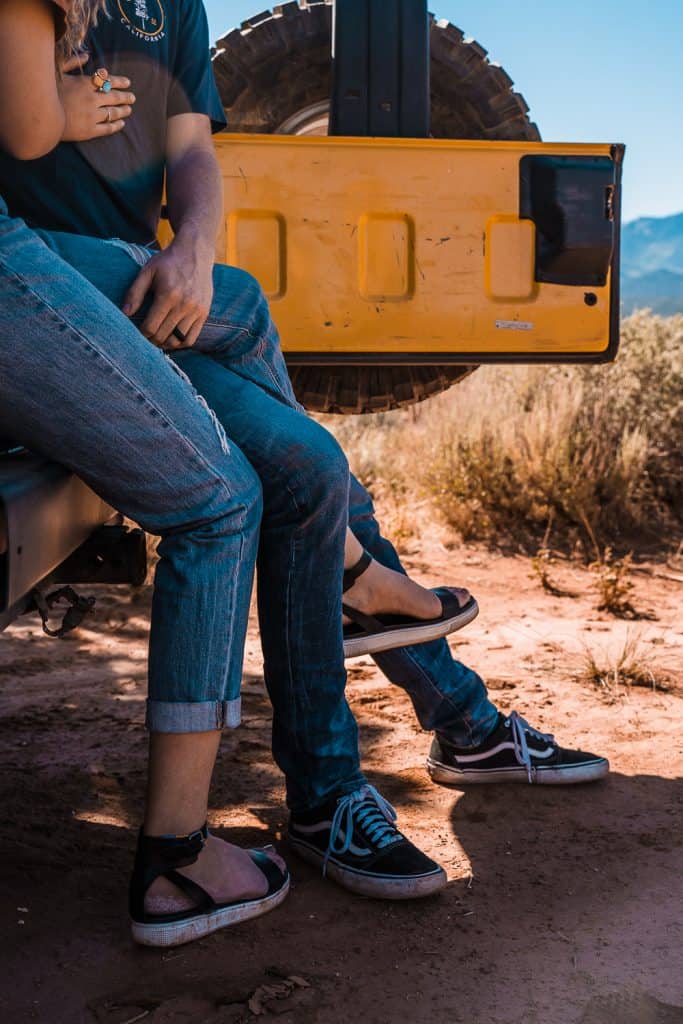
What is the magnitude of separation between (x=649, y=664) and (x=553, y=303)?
1194 mm

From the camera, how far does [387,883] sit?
7.09ft

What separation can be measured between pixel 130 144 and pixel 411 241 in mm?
1113

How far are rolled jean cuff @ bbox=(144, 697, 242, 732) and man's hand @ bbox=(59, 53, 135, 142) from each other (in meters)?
1.08

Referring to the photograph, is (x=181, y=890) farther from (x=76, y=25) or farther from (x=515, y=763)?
(x=76, y=25)

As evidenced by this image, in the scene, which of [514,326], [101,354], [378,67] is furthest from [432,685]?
[378,67]

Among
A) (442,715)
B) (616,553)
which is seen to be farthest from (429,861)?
(616,553)

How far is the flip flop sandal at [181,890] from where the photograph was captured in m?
1.93

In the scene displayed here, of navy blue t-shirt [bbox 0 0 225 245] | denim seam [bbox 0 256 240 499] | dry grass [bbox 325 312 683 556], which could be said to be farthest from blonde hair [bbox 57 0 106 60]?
dry grass [bbox 325 312 683 556]

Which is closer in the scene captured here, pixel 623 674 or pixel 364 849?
pixel 364 849

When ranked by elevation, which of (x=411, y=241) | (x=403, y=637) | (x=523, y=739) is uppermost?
(x=411, y=241)

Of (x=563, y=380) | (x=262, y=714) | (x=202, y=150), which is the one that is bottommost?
(x=262, y=714)

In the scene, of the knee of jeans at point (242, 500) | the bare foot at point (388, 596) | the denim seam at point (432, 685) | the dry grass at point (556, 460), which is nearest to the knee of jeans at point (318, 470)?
the knee of jeans at point (242, 500)

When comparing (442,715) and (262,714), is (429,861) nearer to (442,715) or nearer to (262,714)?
(442,715)

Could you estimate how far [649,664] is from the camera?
3.63m
